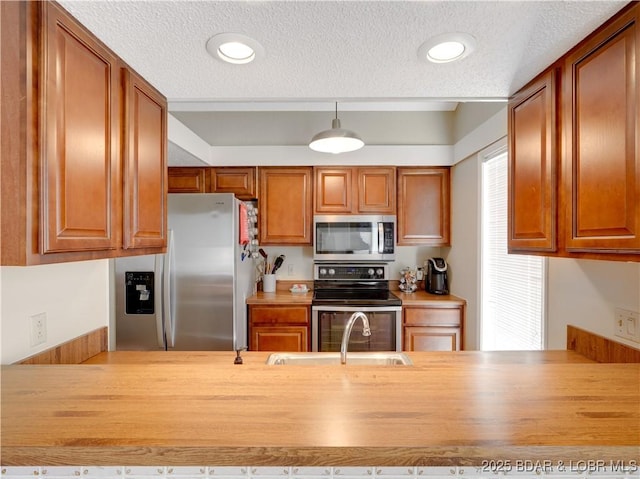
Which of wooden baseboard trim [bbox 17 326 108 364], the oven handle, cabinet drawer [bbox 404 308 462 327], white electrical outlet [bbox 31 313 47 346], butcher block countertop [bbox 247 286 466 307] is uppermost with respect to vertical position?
white electrical outlet [bbox 31 313 47 346]

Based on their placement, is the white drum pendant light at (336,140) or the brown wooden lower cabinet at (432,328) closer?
the white drum pendant light at (336,140)

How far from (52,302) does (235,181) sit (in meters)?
2.05

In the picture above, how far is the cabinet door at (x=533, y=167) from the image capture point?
1.25m

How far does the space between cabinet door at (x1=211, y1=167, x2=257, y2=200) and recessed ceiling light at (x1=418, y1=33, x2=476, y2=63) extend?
89.8 inches

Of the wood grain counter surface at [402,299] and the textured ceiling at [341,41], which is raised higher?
the textured ceiling at [341,41]

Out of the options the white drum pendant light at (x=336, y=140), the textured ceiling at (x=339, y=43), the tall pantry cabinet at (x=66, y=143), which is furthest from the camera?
the white drum pendant light at (x=336, y=140)

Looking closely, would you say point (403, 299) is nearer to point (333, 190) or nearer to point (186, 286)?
point (333, 190)

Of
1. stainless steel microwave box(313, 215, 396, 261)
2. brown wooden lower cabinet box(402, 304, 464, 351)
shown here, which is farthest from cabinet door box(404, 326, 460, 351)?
stainless steel microwave box(313, 215, 396, 261)

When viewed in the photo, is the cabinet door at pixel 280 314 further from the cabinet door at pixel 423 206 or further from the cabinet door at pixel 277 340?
the cabinet door at pixel 423 206

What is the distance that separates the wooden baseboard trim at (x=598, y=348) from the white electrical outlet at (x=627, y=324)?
0.04 m

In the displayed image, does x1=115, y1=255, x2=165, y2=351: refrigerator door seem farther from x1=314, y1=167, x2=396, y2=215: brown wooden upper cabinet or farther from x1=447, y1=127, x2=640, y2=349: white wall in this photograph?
x1=447, y1=127, x2=640, y2=349: white wall

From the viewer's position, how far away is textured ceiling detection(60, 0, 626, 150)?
94cm

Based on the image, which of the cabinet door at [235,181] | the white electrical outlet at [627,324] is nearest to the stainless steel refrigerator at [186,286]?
the cabinet door at [235,181]

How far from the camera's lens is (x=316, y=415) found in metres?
0.82
